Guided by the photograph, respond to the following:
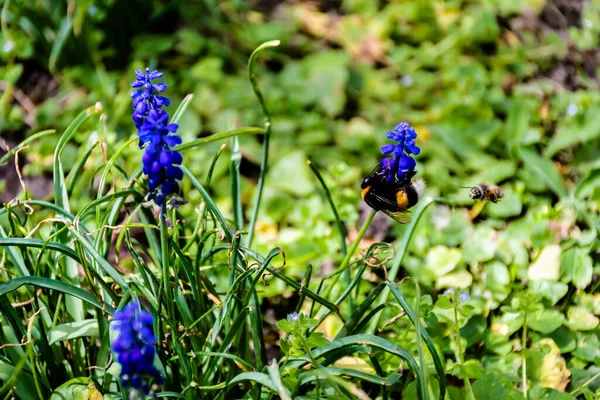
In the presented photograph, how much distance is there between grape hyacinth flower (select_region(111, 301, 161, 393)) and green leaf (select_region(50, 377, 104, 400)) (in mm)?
546

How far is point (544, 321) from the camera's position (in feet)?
8.30

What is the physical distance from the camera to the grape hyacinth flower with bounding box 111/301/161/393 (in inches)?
55.4

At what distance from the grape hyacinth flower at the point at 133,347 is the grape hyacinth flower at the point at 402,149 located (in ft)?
2.70

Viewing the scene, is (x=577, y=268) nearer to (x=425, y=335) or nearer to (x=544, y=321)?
(x=544, y=321)

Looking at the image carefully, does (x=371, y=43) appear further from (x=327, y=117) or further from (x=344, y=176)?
(x=344, y=176)

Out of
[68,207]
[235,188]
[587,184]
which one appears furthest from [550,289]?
[68,207]

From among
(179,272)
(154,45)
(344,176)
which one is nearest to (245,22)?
(154,45)

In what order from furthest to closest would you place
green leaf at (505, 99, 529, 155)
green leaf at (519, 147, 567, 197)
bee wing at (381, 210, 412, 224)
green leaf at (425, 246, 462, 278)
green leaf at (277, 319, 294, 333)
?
green leaf at (505, 99, 529, 155), green leaf at (519, 147, 567, 197), green leaf at (425, 246, 462, 278), bee wing at (381, 210, 412, 224), green leaf at (277, 319, 294, 333)

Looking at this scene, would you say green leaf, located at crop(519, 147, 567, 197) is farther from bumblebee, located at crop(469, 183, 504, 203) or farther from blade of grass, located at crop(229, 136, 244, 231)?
blade of grass, located at crop(229, 136, 244, 231)

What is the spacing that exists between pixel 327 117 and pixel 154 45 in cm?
138

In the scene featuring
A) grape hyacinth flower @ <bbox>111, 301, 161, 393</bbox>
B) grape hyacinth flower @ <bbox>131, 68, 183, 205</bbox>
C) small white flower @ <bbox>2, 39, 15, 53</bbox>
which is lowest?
grape hyacinth flower @ <bbox>111, 301, 161, 393</bbox>

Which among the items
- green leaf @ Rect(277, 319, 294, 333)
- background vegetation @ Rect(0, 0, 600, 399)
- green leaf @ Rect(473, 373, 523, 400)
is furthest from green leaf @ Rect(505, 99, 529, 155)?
green leaf @ Rect(277, 319, 294, 333)

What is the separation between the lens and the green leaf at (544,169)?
3424mm

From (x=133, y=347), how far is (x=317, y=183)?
230 cm
